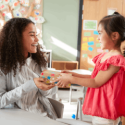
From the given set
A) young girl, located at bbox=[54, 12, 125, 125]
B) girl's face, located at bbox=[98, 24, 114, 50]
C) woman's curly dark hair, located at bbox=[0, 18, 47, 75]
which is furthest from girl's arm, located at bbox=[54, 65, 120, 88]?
woman's curly dark hair, located at bbox=[0, 18, 47, 75]

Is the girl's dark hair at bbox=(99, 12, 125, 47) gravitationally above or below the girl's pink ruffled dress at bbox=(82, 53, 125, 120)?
above

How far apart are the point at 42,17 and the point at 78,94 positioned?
222 cm

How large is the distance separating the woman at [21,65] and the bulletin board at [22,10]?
9.71 ft

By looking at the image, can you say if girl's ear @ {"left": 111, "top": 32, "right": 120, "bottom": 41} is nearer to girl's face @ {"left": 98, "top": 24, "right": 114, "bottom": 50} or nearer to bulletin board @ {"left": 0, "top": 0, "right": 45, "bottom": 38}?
girl's face @ {"left": 98, "top": 24, "right": 114, "bottom": 50}

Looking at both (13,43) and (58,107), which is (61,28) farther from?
(58,107)

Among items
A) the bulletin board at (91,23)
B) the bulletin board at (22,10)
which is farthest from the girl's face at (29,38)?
the bulletin board at (91,23)

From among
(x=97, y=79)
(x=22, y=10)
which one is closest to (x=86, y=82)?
(x=97, y=79)

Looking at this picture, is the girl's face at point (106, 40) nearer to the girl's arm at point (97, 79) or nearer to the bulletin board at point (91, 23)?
the girl's arm at point (97, 79)

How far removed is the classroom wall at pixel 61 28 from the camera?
13.1 feet

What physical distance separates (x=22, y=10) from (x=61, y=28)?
3.74ft

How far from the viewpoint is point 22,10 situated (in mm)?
3979

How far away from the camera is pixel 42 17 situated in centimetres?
400

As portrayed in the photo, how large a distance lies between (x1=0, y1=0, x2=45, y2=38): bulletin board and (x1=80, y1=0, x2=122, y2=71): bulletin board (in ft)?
3.88

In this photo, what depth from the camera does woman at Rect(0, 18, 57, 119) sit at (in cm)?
103
